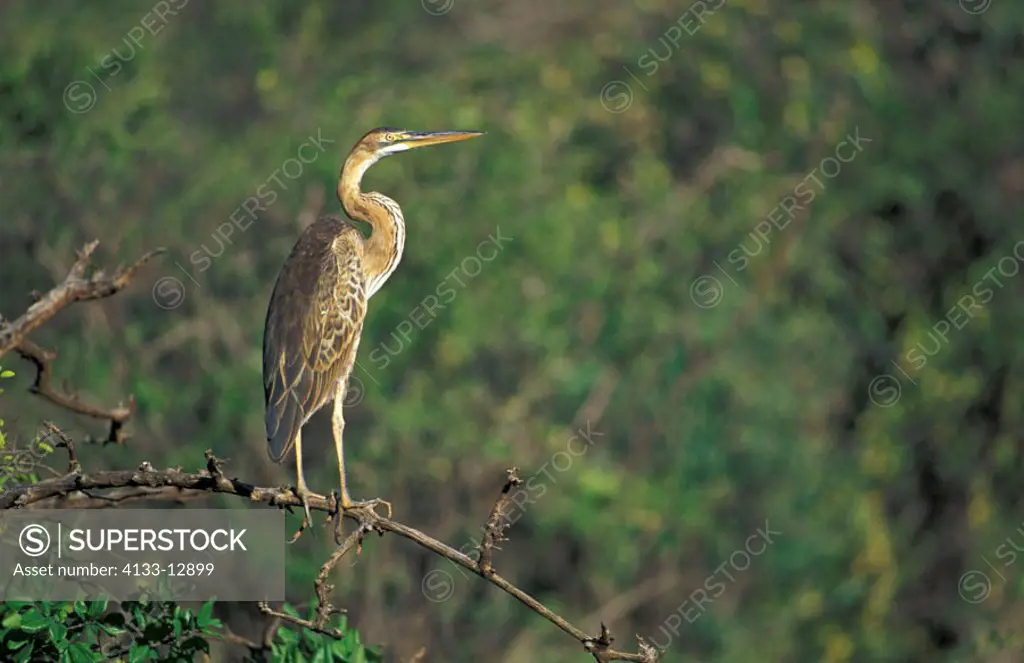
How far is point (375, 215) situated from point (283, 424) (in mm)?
837

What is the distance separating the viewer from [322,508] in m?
5.32

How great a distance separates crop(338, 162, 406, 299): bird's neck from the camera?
20.3 feet

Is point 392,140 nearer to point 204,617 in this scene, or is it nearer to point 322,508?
point 322,508

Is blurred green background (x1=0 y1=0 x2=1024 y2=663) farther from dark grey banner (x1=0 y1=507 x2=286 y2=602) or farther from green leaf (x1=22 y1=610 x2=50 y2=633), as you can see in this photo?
green leaf (x1=22 y1=610 x2=50 y2=633)

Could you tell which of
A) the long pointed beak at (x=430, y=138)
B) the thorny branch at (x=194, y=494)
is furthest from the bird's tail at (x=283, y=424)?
the long pointed beak at (x=430, y=138)

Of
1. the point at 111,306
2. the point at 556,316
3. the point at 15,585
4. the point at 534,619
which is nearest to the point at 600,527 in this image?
the point at 534,619

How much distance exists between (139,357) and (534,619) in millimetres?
3266

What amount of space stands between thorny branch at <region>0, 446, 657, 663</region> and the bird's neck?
117cm

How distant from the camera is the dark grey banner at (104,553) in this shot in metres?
5.54

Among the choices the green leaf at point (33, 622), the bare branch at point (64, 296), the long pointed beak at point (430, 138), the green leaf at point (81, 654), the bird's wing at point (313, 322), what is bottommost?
the green leaf at point (81, 654)

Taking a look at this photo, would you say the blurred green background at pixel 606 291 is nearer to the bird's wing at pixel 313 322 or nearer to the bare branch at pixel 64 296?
the bare branch at pixel 64 296

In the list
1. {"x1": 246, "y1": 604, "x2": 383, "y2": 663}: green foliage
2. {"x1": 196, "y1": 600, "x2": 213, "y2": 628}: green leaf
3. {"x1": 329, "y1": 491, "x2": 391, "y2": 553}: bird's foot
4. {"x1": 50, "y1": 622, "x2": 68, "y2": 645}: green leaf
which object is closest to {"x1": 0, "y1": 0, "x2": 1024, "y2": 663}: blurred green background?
{"x1": 246, "y1": 604, "x2": 383, "y2": 663}: green foliage

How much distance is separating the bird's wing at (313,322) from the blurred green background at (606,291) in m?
4.67

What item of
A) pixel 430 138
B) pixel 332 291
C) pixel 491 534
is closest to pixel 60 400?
pixel 332 291
